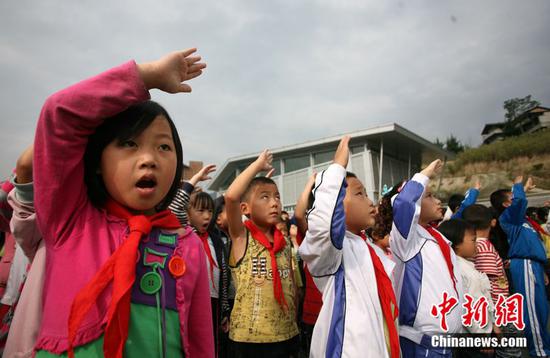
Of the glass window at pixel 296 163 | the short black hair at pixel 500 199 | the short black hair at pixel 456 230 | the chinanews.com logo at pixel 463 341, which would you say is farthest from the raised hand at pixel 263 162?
the glass window at pixel 296 163

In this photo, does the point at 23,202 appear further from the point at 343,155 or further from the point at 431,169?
the point at 431,169

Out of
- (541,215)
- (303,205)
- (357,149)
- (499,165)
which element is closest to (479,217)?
(303,205)

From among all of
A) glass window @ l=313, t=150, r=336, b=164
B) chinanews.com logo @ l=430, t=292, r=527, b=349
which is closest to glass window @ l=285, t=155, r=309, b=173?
glass window @ l=313, t=150, r=336, b=164

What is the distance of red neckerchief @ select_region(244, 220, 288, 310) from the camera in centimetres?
267

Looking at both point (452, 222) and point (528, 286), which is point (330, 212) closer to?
point (452, 222)

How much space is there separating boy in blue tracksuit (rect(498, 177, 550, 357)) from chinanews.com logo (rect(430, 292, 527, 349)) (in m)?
0.93

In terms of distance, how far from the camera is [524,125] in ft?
150

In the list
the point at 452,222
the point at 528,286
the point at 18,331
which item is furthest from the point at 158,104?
the point at 528,286

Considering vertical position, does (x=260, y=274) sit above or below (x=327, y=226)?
below

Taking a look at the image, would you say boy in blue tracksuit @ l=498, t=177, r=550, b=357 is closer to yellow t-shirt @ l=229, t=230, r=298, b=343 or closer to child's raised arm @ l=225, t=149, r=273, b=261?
yellow t-shirt @ l=229, t=230, r=298, b=343

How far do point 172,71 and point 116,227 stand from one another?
60 cm

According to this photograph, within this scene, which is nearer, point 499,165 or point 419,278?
point 419,278

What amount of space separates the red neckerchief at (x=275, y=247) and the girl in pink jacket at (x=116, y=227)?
1.36 m

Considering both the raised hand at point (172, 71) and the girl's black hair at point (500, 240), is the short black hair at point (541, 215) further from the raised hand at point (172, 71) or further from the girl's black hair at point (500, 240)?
the raised hand at point (172, 71)
